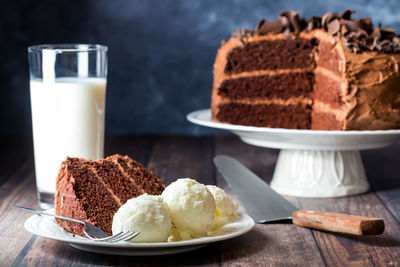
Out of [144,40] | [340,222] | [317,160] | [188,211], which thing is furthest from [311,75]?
[188,211]

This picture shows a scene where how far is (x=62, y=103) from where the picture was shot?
6.59ft

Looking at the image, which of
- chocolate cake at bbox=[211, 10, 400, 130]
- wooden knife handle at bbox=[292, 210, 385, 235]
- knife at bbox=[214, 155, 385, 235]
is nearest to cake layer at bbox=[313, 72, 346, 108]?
chocolate cake at bbox=[211, 10, 400, 130]

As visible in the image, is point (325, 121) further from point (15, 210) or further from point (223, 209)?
point (15, 210)

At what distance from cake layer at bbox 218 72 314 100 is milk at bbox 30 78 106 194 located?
97 centimetres

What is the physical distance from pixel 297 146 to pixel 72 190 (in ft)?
3.43

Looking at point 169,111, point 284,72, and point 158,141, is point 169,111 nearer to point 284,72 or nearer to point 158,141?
point 158,141

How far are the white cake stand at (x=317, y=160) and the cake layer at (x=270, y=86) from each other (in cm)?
46

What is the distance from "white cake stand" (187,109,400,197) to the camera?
7.45 feet

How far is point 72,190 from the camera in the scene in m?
1.58

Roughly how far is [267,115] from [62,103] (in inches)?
46.5

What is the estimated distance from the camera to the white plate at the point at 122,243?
1.37 metres

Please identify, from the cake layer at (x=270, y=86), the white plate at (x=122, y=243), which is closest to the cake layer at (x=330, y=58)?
the cake layer at (x=270, y=86)

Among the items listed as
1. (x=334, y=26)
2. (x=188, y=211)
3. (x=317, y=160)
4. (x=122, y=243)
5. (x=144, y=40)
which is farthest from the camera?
(x=144, y=40)

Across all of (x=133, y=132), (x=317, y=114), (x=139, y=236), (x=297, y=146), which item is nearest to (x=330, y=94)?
(x=317, y=114)
